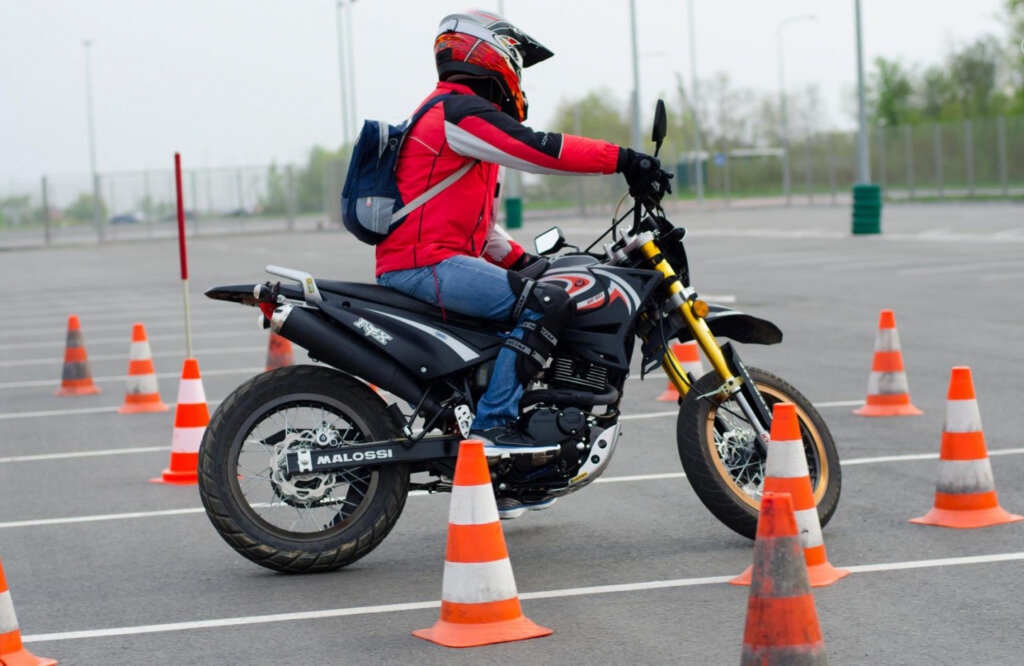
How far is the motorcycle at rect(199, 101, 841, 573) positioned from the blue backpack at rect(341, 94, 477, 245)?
29 centimetres

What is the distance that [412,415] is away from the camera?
5980 mm

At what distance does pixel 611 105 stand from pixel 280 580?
117 meters

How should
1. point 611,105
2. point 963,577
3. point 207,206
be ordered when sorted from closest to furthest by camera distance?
point 963,577
point 207,206
point 611,105

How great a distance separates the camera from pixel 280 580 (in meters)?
5.87

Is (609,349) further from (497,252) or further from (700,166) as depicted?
(700,166)

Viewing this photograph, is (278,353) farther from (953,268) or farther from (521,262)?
(953,268)

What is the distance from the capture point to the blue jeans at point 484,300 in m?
5.84

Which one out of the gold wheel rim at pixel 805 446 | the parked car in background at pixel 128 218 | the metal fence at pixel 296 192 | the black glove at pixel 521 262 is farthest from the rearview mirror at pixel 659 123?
the parked car in background at pixel 128 218

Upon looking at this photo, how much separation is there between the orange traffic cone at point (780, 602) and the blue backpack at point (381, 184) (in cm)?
233

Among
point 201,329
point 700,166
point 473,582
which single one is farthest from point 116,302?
point 700,166

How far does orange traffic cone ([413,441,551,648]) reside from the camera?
490cm

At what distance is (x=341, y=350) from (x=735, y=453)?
65.4 inches

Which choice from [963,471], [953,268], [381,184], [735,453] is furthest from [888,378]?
[953,268]

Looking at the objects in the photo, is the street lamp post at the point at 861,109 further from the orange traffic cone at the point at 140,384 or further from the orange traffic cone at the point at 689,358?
the orange traffic cone at the point at 140,384
